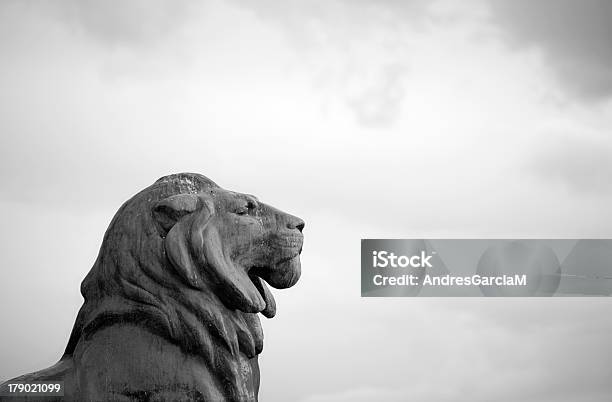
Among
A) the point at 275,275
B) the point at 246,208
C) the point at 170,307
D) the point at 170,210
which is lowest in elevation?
the point at 170,307

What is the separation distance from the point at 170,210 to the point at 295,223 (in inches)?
40.3

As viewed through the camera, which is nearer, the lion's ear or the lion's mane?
the lion's mane

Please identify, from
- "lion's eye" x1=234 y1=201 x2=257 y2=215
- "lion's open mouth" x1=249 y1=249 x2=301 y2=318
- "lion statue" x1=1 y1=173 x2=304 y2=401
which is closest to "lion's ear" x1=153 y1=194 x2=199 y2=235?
"lion statue" x1=1 y1=173 x2=304 y2=401

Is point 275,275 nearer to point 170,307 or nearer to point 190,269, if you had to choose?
point 190,269

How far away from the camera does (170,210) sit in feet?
22.8

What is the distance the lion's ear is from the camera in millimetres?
6957

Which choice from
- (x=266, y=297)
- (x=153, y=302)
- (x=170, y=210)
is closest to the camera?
(x=153, y=302)

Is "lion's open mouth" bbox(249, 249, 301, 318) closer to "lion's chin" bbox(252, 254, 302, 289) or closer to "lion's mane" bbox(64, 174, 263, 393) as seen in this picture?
"lion's chin" bbox(252, 254, 302, 289)

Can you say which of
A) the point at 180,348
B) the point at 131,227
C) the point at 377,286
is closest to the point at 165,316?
the point at 180,348

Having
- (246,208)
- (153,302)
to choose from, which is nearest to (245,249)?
(246,208)

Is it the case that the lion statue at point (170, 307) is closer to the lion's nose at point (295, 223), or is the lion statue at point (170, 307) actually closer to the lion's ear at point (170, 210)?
the lion's ear at point (170, 210)

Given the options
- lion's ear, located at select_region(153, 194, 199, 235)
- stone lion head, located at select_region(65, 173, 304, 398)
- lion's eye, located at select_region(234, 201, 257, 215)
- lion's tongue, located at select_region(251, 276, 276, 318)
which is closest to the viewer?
stone lion head, located at select_region(65, 173, 304, 398)

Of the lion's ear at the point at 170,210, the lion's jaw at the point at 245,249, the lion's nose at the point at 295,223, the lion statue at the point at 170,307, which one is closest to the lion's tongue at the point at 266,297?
the lion's jaw at the point at 245,249

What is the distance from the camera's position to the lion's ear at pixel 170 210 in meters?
6.96
